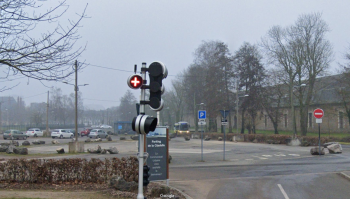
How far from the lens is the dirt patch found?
374 inches

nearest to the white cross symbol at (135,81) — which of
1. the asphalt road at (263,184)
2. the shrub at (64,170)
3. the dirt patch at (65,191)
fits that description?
the dirt patch at (65,191)

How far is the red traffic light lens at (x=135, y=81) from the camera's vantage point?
823 cm

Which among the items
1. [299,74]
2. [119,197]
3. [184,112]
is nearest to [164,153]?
[119,197]

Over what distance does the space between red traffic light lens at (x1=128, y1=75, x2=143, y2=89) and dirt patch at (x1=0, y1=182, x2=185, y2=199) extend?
134 inches

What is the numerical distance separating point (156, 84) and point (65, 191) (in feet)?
15.4

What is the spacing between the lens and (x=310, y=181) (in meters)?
13.9

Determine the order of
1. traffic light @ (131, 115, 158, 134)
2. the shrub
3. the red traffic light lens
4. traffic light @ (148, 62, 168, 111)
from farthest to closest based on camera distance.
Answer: the shrub, the red traffic light lens, traffic light @ (148, 62, 168, 111), traffic light @ (131, 115, 158, 134)

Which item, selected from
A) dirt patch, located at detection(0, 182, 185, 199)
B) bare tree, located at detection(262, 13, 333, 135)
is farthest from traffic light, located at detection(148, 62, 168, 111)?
bare tree, located at detection(262, 13, 333, 135)

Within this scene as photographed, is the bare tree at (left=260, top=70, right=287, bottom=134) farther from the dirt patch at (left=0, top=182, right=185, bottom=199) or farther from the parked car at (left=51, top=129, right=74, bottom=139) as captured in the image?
the dirt patch at (left=0, top=182, right=185, bottom=199)

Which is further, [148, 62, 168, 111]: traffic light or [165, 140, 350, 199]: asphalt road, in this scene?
[165, 140, 350, 199]: asphalt road

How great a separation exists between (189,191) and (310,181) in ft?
16.6

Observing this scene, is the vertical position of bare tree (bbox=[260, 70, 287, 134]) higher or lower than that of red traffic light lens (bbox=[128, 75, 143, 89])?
higher

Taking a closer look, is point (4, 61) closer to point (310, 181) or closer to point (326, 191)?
point (326, 191)

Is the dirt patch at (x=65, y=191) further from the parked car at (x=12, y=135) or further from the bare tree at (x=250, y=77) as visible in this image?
the bare tree at (x=250, y=77)
